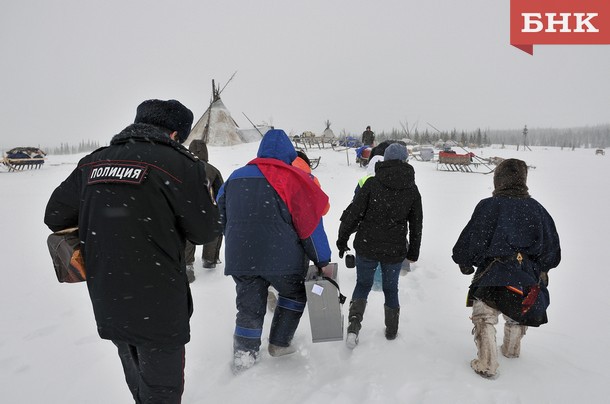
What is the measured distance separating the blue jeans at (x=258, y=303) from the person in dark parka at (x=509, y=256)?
147 centimetres

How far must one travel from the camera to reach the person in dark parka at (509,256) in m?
2.62

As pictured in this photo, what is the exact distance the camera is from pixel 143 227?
5.54ft

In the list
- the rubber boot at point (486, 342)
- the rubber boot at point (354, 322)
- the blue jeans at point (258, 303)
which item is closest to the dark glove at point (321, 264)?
the blue jeans at point (258, 303)

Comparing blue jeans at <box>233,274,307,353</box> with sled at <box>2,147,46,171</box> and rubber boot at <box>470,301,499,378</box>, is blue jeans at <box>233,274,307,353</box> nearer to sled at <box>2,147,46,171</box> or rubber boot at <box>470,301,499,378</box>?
rubber boot at <box>470,301,499,378</box>

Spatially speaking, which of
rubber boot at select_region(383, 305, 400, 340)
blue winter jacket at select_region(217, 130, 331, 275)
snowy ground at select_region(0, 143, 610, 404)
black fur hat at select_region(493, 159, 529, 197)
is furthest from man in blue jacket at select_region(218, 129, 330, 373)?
black fur hat at select_region(493, 159, 529, 197)

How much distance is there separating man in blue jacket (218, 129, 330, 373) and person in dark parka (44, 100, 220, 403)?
0.78m

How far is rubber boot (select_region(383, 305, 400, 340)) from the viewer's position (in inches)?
128

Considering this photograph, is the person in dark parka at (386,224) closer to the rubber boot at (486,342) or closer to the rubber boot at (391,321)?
the rubber boot at (391,321)

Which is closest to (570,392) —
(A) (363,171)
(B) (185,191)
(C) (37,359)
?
(B) (185,191)

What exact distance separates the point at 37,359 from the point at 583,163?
30741 millimetres

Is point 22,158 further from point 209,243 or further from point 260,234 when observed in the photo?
point 260,234

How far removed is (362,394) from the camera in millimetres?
2553

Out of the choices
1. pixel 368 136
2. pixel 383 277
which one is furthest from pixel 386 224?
pixel 368 136

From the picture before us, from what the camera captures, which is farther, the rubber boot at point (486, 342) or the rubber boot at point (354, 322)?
the rubber boot at point (354, 322)
